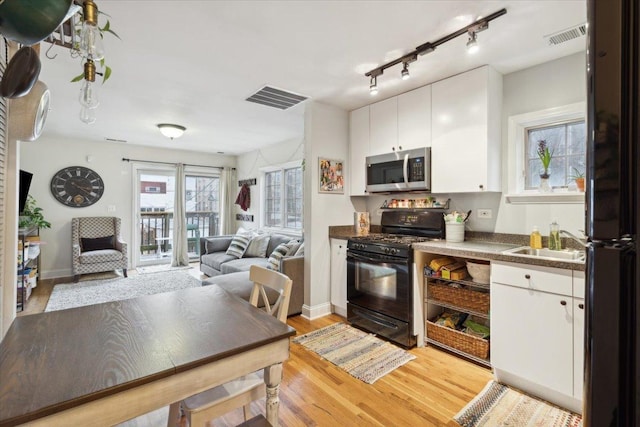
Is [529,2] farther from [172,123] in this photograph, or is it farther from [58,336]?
[172,123]

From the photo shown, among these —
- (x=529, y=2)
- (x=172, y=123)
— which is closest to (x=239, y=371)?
(x=529, y=2)

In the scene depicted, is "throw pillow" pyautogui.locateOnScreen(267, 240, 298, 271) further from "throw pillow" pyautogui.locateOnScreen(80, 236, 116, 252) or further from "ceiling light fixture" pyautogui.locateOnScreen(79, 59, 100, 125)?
"throw pillow" pyautogui.locateOnScreen(80, 236, 116, 252)

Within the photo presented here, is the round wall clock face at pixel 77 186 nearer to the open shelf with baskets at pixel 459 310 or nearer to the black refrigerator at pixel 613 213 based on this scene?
the open shelf with baskets at pixel 459 310

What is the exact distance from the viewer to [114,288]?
4.46 m

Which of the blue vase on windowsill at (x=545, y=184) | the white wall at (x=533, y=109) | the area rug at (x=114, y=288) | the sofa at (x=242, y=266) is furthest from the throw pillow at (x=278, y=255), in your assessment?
the blue vase on windowsill at (x=545, y=184)

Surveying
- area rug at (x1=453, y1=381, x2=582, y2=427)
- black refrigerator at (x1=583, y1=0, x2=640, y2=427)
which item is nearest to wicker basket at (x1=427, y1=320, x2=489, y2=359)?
area rug at (x1=453, y1=381, x2=582, y2=427)

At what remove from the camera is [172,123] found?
4.26m

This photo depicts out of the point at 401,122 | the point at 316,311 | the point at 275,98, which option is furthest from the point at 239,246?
the point at 401,122

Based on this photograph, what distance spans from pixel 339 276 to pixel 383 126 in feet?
5.54

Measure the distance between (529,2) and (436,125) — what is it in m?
1.11

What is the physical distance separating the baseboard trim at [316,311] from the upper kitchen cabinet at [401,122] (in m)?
1.79

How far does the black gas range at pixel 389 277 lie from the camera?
259cm

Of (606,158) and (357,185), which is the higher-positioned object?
(357,185)

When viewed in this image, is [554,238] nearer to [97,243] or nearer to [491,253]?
[491,253]
